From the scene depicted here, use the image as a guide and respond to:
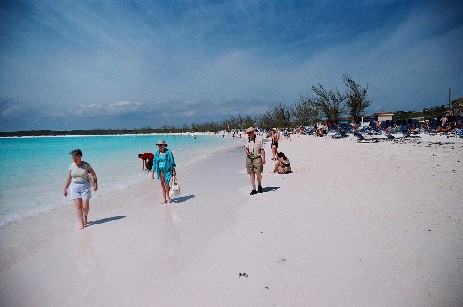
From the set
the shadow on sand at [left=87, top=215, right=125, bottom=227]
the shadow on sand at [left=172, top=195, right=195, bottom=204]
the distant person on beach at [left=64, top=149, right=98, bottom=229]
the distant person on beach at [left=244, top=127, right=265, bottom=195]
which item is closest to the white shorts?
the distant person on beach at [left=64, top=149, right=98, bottom=229]

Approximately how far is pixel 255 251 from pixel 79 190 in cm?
376

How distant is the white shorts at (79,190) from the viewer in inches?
211

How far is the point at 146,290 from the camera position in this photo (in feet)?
10.2

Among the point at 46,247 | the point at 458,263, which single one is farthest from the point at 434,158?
the point at 46,247

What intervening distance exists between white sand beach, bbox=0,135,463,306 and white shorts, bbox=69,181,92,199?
29.3 inches

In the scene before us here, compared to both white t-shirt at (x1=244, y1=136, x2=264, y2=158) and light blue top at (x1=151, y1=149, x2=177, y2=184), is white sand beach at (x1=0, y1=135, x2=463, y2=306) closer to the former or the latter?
light blue top at (x1=151, y1=149, x2=177, y2=184)

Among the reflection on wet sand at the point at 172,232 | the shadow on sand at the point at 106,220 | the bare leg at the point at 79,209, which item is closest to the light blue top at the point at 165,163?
A: the reflection on wet sand at the point at 172,232

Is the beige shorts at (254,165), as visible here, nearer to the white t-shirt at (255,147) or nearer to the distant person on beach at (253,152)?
the distant person on beach at (253,152)

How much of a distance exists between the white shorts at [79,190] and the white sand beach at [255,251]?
2.45 ft

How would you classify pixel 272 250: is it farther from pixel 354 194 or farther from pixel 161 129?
pixel 161 129

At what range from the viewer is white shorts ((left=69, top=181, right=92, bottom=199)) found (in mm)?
5352

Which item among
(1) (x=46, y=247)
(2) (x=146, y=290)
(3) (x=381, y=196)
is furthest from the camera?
(3) (x=381, y=196)

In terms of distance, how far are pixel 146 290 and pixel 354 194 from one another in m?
5.40

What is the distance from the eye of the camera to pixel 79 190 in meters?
5.39
